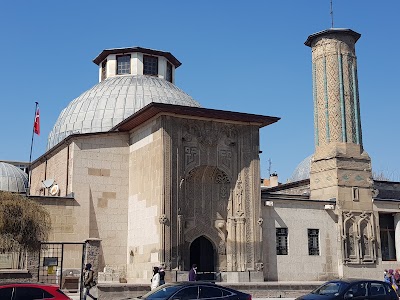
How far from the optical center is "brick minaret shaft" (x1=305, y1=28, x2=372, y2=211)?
28.2 m

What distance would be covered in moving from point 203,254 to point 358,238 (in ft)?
25.5

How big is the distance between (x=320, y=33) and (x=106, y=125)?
12.5 metres

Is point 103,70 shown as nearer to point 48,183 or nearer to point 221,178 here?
point 48,183

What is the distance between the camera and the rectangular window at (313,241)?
88.9 feet

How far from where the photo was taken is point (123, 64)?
35625mm

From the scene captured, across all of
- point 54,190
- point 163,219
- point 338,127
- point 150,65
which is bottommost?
point 163,219

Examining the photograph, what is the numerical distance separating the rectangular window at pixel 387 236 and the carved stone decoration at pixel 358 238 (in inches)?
57.7

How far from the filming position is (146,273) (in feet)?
78.8

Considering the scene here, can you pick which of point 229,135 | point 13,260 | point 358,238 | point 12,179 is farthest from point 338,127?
point 12,179

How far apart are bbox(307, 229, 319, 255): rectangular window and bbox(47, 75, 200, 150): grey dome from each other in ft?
35.8

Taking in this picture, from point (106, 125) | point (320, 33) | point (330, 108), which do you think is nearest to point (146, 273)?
point (106, 125)

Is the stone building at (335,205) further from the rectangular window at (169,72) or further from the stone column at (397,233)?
the rectangular window at (169,72)

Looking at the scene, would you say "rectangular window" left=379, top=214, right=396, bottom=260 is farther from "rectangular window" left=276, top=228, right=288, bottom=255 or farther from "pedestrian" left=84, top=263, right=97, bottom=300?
"pedestrian" left=84, top=263, right=97, bottom=300

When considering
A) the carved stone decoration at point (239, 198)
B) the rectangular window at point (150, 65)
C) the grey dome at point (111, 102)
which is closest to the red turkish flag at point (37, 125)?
the grey dome at point (111, 102)
